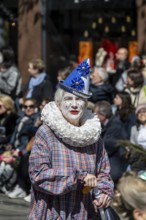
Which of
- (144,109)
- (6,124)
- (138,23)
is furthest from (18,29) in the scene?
(144,109)

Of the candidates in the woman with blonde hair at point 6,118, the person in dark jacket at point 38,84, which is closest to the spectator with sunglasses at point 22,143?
the woman with blonde hair at point 6,118

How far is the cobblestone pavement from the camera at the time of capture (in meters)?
9.56

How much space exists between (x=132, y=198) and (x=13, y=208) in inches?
237

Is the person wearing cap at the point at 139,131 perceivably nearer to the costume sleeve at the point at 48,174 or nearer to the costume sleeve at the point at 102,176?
the costume sleeve at the point at 102,176

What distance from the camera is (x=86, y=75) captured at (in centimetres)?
588

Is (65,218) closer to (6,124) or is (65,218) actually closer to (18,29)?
(6,124)

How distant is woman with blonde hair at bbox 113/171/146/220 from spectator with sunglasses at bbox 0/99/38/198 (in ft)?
21.5

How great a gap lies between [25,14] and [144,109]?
681 cm

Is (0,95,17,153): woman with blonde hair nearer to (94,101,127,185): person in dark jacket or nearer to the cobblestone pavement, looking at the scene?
the cobblestone pavement

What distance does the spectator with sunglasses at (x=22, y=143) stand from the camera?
11.0 meters

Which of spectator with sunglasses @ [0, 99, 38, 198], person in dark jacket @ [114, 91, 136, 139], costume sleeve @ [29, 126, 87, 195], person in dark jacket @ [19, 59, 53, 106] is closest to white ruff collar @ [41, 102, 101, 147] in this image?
costume sleeve @ [29, 126, 87, 195]

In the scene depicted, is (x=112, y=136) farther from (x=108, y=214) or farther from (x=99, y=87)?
(x=108, y=214)

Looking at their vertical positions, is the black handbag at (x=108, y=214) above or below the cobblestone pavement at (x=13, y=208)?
above

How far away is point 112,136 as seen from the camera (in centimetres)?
1006
